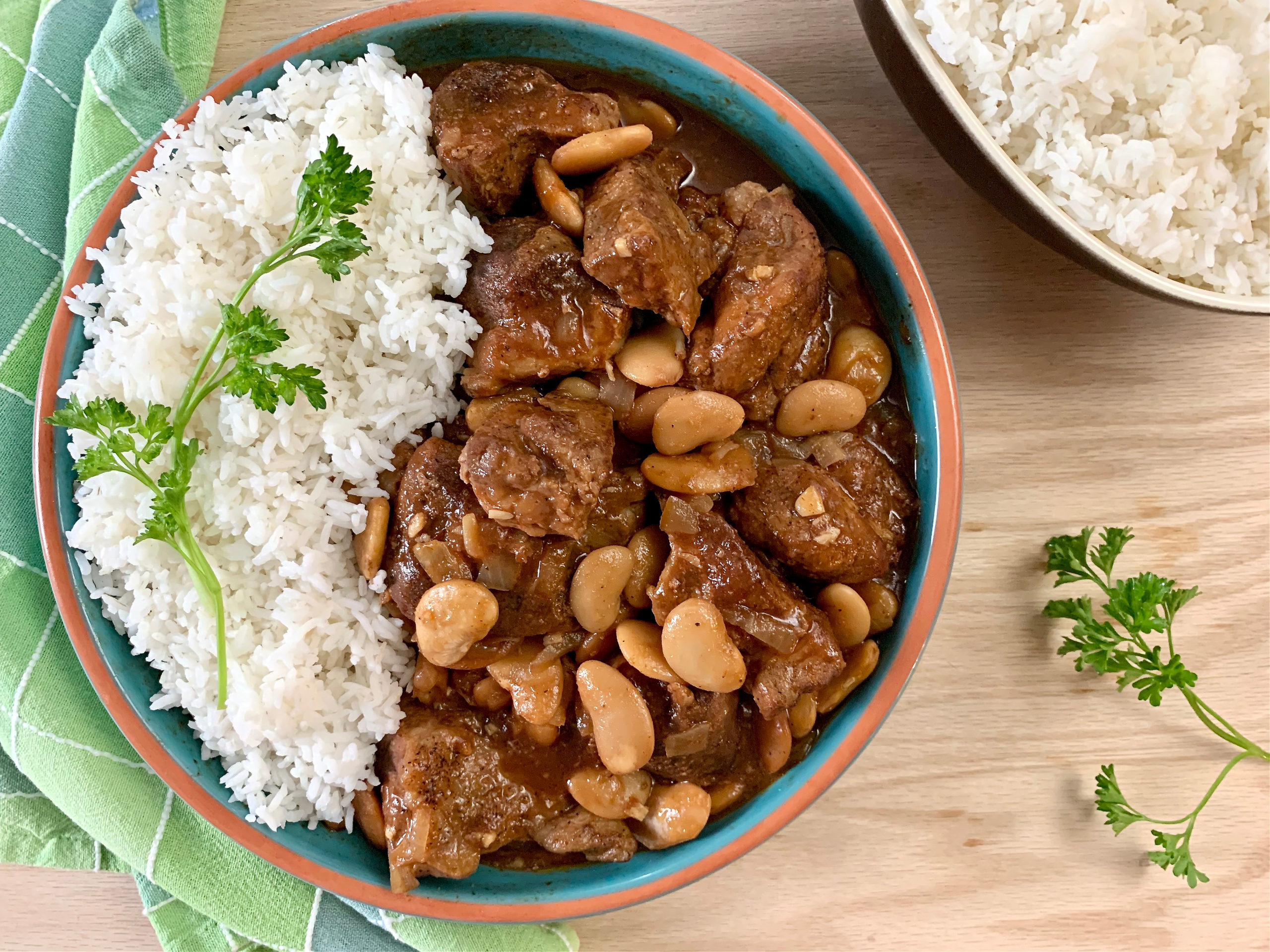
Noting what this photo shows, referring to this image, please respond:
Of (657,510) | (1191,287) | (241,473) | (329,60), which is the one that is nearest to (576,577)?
(657,510)

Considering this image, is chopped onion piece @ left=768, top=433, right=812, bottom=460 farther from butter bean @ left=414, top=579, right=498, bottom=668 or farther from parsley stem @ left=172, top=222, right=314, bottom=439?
parsley stem @ left=172, top=222, right=314, bottom=439

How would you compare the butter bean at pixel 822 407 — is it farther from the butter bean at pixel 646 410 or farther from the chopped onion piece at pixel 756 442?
the butter bean at pixel 646 410

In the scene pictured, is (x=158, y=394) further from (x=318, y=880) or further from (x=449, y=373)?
(x=318, y=880)

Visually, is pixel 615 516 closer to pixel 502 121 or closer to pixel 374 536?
pixel 374 536

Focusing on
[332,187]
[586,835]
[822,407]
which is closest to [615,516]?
[822,407]

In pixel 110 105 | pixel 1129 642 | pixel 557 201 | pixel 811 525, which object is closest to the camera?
pixel 811 525

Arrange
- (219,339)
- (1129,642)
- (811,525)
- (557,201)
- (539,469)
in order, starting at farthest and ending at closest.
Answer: (1129,642)
(557,201)
(811,525)
(539,469)
(219,339)
